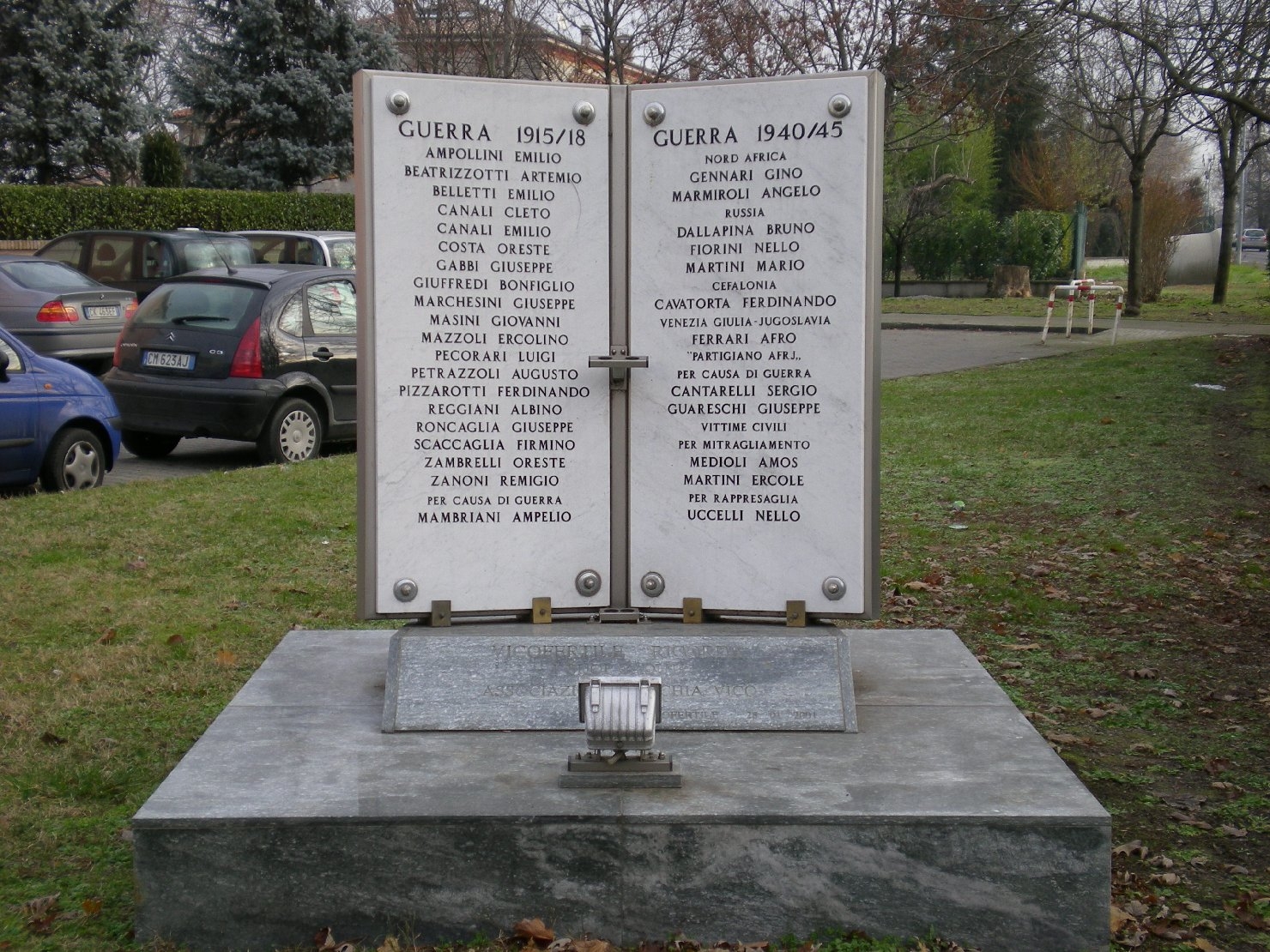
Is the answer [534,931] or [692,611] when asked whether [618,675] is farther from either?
[534,931]

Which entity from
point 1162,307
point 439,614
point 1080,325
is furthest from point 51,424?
point 1162,307

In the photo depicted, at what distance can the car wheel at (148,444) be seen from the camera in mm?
12156

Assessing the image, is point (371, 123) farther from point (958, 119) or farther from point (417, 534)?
point (958, 119)

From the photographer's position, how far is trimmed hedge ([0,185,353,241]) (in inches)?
1014

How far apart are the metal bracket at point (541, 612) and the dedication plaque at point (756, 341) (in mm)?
291

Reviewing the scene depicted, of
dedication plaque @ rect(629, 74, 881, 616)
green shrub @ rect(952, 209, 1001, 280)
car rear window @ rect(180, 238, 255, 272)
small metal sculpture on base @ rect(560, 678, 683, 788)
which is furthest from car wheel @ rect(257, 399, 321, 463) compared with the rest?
green shrub @ rect(952, 209, 1001, 280)

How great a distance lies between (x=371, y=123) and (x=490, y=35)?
1109 inches

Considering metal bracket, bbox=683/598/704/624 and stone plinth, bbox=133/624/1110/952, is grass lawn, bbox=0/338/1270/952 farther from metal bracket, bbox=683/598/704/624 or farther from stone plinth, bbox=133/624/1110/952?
metal bracket, bbox=683/598/704/624

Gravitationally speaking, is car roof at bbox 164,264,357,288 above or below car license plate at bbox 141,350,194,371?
above

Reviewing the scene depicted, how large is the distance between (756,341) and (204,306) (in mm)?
8265

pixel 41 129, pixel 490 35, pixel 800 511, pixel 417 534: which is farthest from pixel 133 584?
pixel 41 129

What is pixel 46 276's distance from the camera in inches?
623

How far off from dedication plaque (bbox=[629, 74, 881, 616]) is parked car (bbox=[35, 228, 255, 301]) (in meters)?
14.8

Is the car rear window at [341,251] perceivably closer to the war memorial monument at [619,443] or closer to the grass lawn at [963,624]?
the grass lawn at [963,624]
